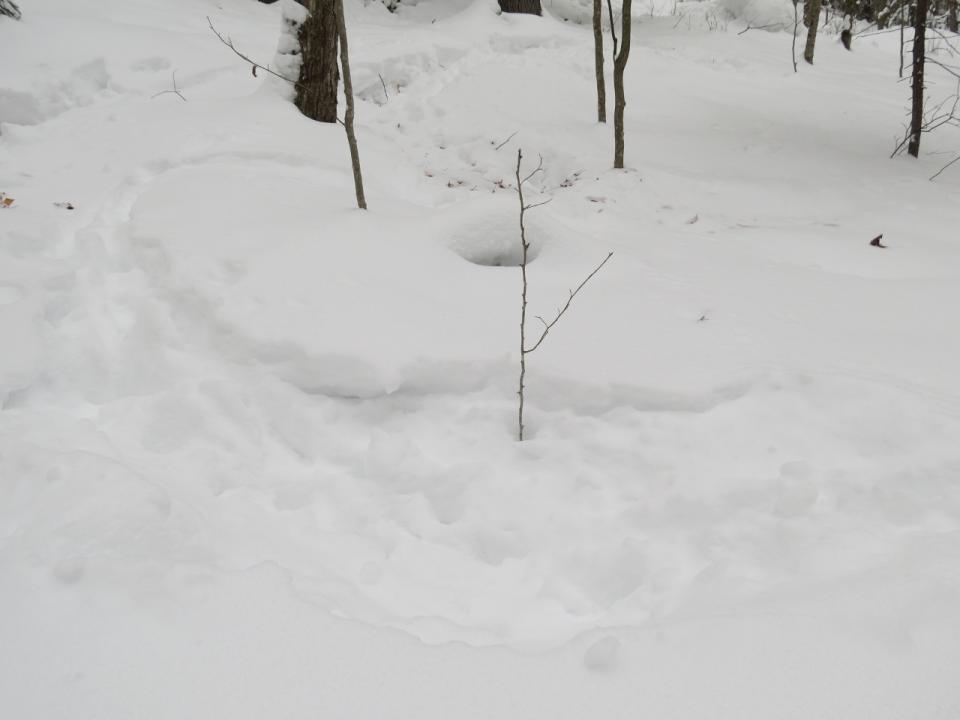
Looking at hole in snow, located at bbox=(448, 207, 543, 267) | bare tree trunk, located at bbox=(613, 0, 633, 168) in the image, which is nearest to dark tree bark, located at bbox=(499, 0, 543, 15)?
bare tree trunk, located at bbox=(613, 0, 633, 168)

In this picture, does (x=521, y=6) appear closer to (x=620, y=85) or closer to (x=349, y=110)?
(x=620, y=85)

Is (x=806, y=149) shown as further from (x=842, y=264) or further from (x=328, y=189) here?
(x=328, y=189)

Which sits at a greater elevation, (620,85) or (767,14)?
(767,14)

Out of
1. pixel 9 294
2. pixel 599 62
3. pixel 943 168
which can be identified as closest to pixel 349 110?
pixel 9 294

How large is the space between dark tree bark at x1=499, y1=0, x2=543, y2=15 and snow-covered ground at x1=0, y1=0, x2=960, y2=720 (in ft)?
17.4

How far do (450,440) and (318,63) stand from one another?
13.6 ft

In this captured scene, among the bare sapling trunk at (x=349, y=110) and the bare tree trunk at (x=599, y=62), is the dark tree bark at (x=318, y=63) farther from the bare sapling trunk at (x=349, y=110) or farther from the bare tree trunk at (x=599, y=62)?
the bare tree trunk at (x=599, y=62)

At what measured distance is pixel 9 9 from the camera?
228 inches

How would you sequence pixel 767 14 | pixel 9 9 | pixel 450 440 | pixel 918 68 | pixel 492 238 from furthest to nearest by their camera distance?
pixel 767 14 < pixel 9 9 < pixel 918 68 < pixel 492 238 < pixel 450 440

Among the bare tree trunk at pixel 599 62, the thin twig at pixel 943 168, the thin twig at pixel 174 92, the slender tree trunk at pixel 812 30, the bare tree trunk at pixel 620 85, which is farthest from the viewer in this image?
the slender tree trunk at pixel 812 30

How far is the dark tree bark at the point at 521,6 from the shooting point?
9.05m

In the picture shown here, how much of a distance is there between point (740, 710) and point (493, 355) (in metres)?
1.67

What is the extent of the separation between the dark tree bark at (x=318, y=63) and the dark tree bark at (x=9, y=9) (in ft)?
9.44

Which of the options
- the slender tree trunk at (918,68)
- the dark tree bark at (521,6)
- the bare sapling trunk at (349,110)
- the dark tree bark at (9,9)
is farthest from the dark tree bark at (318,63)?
the slender tree trunk at (918,68)
